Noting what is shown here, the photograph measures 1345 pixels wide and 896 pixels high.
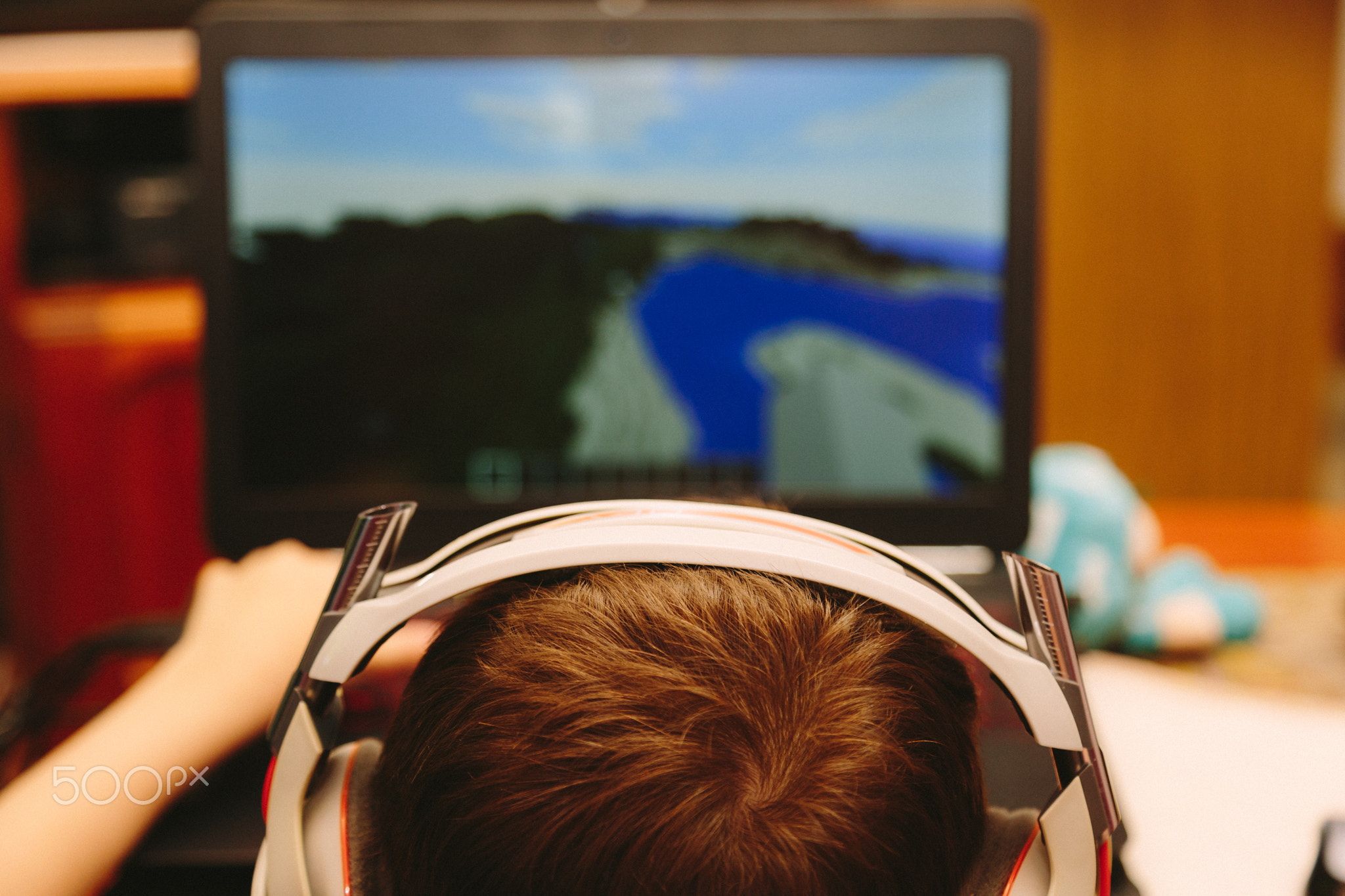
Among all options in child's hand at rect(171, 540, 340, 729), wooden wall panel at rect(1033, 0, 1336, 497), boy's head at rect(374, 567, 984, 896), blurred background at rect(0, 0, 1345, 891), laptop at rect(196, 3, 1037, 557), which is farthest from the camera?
wooden wall panel at rect(1033, 0, 1336, 497)

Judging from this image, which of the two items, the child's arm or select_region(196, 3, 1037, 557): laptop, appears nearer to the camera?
the child's arm

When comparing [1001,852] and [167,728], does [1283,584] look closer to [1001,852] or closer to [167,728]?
[1001,852]

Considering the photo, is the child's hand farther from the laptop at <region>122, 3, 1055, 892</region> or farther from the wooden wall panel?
the wooden wall panel

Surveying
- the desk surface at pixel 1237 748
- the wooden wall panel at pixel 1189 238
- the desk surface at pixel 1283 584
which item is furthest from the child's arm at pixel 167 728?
the wooden wall panel at pixel 1189 238

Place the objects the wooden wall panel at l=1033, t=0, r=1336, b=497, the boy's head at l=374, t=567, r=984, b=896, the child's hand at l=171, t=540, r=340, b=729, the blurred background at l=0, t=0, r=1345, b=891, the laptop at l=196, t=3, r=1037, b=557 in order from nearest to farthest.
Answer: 1. the boy's head at l=374, t=567, r=984, b=896
2. the child's hand at l=171, t=540, r=340, b=729
3. the laptop at l=196, t=3, r=1037, b=557
4. the blurred background at l=0, t=0, r=1345, b=891
5. the wooden wall panel at l=1033, t=0, r=1336, b=497

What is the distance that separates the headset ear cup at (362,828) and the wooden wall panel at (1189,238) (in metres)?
1.86

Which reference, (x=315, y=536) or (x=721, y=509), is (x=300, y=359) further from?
(x=721, y=509)

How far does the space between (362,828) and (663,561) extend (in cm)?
14

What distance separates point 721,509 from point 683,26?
408mm

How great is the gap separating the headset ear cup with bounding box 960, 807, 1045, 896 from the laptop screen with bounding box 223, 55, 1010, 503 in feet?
0.99

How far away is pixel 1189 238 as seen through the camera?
1838 millimetres

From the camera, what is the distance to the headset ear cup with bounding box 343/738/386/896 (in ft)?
0.83

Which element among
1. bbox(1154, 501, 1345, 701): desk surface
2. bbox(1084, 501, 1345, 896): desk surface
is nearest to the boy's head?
bbox(1084, 501, 1345, 896): desk surface

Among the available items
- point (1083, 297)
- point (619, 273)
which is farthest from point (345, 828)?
point (1083, 297)
